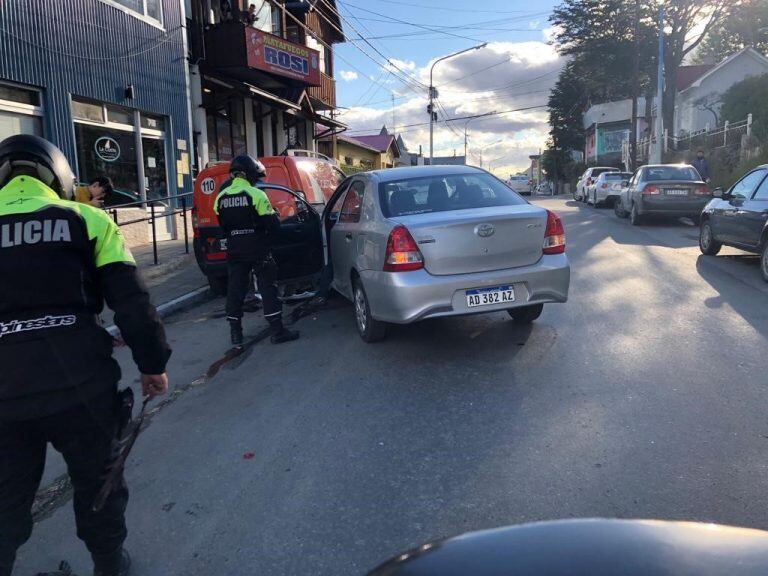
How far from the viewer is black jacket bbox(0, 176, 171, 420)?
2135 mm

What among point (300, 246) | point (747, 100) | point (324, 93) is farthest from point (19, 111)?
point (747, 100)

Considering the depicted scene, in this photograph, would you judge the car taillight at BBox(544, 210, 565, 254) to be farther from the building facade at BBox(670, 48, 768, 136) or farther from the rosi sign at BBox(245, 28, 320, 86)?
the building facade at BBox(670, 48, 768, 136)

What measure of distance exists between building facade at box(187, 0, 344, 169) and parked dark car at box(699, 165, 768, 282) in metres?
10.4

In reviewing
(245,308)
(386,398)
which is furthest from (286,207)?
(386,398)

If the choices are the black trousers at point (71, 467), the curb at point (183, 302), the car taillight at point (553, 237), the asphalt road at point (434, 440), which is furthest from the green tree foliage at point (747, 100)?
the black trousers at point (71, 467)

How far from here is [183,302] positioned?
8.14m

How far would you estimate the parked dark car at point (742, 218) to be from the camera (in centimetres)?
833

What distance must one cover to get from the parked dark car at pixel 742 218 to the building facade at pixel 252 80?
Result: 10406mm

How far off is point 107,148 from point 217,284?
5.69 meters

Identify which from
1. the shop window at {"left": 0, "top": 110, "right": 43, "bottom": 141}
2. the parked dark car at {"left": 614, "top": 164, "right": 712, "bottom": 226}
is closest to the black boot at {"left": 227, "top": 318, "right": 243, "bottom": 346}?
the shop window at {"left": 0, "top": 110, "right": 43, "bottom": 141}

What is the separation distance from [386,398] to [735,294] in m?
5.13

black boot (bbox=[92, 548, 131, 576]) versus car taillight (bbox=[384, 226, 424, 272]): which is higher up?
car taillight (bbox=[384, 226, 424, 272])

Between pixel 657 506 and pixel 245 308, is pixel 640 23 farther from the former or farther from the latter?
pixel 657 506

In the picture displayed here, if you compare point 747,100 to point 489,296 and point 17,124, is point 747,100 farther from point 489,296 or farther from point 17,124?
point 17,124
